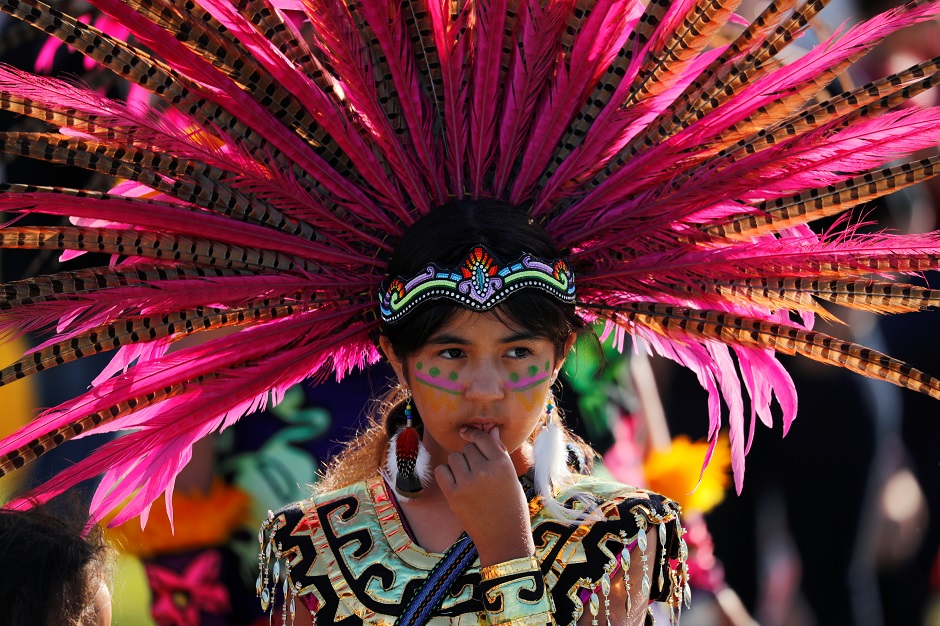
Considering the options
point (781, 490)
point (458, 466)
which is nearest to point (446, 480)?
point (458, 466)

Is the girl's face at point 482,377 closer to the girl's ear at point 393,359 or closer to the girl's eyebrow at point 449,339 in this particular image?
the girl's eyebrow at point 449,339

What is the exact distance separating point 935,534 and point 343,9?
3.39m

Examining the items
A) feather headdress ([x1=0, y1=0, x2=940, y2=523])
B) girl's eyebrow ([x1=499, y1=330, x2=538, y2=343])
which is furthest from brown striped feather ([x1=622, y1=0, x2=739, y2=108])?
girl's eyebrow ([x1=499, y1=330, x2=538, y2=343])

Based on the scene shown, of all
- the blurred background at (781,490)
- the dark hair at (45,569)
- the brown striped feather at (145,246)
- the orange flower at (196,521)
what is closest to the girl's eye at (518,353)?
the brown striped feather at (145,246)

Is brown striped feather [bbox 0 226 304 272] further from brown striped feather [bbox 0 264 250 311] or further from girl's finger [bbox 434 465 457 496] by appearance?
girl's finger [bbox 434 465 457 496]

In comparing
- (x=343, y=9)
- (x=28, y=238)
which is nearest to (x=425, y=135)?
(x=343, y=9)

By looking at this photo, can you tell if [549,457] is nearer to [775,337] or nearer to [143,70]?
[775,337]

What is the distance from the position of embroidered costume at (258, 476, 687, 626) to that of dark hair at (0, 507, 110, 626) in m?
0.48

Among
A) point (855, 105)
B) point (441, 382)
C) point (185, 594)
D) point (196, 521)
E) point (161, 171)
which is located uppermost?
point (855, 105)

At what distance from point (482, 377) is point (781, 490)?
258 cm

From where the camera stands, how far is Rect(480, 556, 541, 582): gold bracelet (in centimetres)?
199

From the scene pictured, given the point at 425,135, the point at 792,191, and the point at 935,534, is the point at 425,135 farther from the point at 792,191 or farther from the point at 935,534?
the point at 935,534

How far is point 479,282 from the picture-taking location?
2.14 m

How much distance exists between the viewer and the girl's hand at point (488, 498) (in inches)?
80.4
